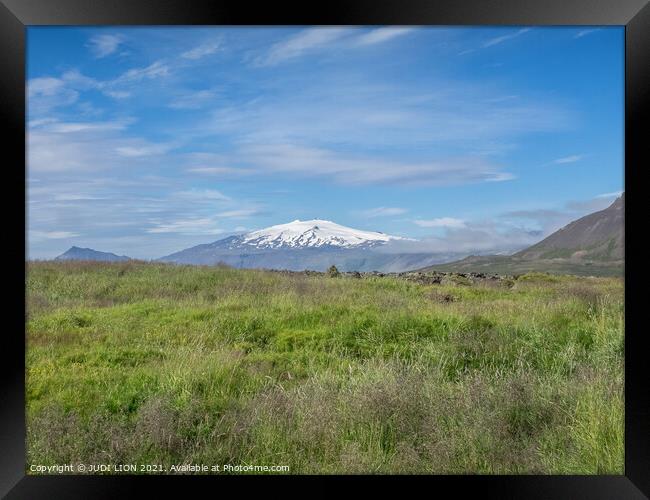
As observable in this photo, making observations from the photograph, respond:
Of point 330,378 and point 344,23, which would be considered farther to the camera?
point 330,378

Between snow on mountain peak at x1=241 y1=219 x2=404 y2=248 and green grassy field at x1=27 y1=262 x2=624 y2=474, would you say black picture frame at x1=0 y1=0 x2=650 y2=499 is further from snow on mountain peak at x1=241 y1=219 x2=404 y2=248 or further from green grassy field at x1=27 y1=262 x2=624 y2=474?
snow on mountain peak at x1=241 y1=219 x2=404 y2=248

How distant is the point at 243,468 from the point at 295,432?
403 mm

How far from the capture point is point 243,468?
3.16 m

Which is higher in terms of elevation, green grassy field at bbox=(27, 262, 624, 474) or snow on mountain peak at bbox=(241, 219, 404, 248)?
snow on mountain peak at bbox=(241, 219, 404, 248)

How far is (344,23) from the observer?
3.00 metres

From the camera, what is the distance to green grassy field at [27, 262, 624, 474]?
3234 millimetres

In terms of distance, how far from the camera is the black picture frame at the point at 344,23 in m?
2.97

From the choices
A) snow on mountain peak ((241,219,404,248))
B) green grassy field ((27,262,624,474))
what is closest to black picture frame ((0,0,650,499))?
green grassy field ((27,262,624,474))

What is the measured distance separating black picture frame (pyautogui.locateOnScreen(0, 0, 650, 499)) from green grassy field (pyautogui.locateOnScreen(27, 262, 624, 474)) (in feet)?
0.58

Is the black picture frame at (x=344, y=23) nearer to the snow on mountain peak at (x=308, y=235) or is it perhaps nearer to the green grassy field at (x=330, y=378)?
the green grassy field at (x=330, y=378)

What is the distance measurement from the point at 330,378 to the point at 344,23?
2.76 metres

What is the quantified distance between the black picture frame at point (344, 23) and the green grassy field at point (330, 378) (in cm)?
18

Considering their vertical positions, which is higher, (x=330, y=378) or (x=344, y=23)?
(x=344, y=23)

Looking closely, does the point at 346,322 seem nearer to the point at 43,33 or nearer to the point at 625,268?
the point at 625,268
